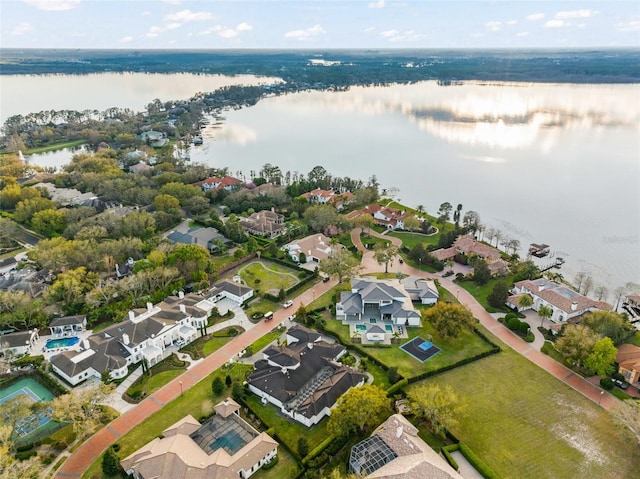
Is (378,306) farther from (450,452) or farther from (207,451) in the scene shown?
(207,451)

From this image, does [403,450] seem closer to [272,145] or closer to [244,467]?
[244,467]

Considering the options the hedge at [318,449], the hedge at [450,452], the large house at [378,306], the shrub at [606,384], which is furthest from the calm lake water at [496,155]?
the hedge at [318,449]

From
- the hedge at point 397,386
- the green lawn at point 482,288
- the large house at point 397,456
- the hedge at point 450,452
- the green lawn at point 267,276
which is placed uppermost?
the large house at point 397,456

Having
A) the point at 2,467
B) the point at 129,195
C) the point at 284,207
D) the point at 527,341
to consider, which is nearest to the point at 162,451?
the point at 2,467

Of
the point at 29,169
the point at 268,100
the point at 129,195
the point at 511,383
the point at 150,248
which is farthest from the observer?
the point at 268,100

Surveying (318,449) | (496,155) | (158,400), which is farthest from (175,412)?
(496,155)

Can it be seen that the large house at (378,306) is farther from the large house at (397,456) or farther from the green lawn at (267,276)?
the large house at (397,456)

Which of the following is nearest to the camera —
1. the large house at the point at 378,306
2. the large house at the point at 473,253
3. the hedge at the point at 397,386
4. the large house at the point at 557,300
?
the hedge at the point at 397,386
